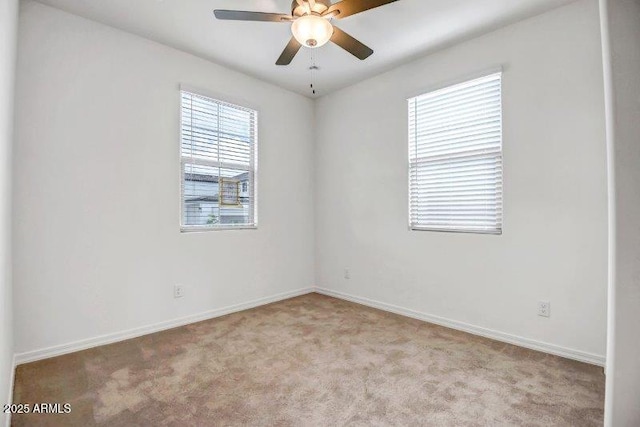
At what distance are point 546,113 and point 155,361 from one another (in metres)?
3.63

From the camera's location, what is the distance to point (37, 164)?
7.99 ft

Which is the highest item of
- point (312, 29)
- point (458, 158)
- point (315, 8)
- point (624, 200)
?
point (315, 8)

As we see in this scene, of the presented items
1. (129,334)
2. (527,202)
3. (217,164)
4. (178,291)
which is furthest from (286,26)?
(129,334)

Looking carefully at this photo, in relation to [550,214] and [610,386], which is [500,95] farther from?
[610,386]

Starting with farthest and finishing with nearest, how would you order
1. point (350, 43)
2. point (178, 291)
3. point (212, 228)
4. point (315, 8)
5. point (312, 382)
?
point (212, 228) → point (178, 291) → point (350, 43) → point (312, 382) → point (315, 8)

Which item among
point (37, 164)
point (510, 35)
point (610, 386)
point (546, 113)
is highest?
point (510, 35)

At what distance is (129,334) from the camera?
2.85m

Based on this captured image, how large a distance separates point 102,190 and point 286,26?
2119 millimetres

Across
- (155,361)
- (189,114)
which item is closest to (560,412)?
(155,361)

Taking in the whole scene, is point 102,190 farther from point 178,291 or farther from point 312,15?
point 312,15

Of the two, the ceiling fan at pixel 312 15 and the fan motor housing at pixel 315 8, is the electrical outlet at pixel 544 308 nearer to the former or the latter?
the ceiling fan at pixel 312 15

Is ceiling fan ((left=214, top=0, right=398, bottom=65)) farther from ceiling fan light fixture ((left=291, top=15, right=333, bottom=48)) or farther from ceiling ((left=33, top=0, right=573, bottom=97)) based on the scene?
ceiling ((left=33, top=0, right=573, bottom=97))

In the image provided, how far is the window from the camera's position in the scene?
3314 mm

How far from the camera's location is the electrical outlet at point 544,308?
2.59 m
